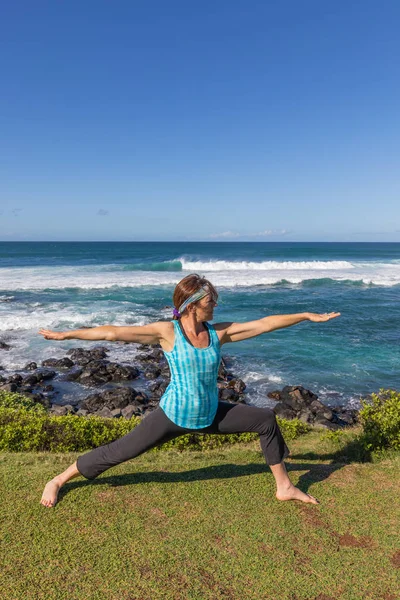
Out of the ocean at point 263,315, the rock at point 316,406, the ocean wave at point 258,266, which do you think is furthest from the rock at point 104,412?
the ocean wave at point 258,266

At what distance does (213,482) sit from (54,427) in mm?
2711

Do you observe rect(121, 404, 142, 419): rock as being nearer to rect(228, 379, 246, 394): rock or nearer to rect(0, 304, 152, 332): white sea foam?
rect(228, 379, 246, 394): rock

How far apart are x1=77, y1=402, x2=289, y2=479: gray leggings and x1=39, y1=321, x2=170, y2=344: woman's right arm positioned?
0.71 meters

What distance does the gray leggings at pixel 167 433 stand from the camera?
4105 millimetres

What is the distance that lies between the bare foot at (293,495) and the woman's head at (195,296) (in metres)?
1.99

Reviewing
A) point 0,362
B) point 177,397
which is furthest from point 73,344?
point 177,397

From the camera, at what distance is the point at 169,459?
18.6ft

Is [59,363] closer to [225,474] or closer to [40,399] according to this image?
[40,399]

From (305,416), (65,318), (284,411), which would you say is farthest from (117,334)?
(65,318)

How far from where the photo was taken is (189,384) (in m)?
3.91

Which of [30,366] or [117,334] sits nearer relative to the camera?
[117,334]

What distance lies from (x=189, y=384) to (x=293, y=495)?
5.48 ft

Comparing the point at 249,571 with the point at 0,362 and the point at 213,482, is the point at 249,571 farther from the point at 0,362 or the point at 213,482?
the point at 0,362

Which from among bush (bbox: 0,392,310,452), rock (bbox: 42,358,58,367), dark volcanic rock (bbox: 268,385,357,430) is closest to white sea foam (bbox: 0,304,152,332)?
rock (bbox: 42,358,58,367)
